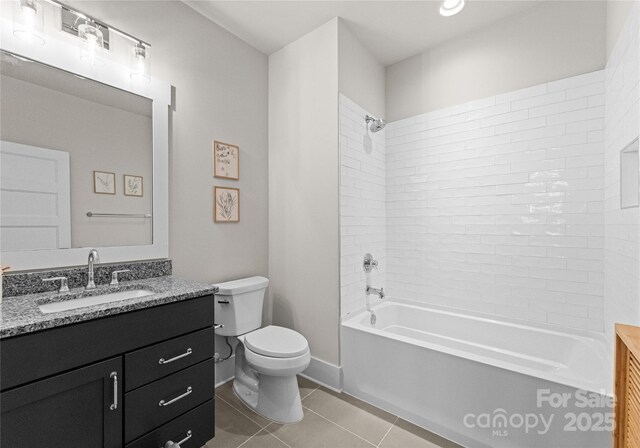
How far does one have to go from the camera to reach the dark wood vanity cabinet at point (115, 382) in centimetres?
104

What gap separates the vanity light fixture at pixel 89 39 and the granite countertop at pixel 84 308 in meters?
1.27

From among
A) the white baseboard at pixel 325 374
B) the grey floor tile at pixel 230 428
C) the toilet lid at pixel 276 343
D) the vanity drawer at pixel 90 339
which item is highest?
the vanity drawer at pixel 90 339

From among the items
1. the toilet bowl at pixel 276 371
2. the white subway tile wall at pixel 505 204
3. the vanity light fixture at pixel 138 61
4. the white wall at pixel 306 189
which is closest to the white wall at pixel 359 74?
the white wall at pixel 306 189

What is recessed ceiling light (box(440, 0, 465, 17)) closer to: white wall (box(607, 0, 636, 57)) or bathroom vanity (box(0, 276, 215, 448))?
white wall (box(607, 0, 636, 57))

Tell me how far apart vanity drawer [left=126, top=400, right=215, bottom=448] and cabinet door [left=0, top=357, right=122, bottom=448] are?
14 centimetres

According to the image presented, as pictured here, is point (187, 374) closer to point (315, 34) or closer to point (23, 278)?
point (23, 278)

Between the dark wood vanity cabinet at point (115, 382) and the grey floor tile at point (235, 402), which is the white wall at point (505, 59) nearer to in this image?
→ the dark wood vanity cabinet at point (115, 382)

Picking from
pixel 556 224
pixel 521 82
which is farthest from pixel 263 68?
pixel 556 224

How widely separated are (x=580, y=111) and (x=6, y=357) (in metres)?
3.22

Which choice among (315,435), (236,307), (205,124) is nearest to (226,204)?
(205,124)

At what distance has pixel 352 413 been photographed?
2.00 m

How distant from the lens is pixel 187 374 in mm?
1508

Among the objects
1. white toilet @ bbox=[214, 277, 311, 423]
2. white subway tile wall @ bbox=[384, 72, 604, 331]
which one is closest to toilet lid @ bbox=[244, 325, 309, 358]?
white toilet @ bbox=[214, 277, 311, 423]

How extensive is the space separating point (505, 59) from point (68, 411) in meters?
3.31
